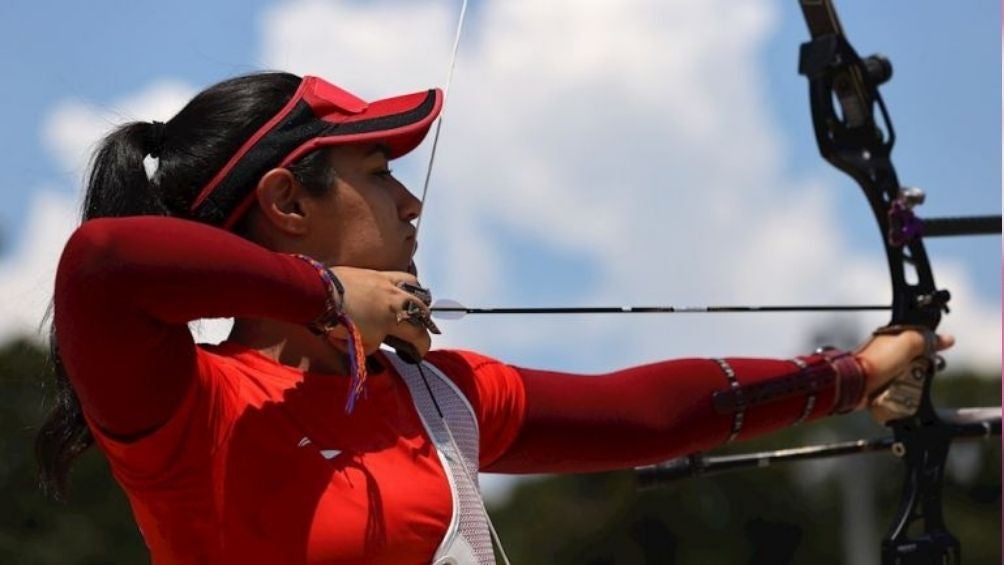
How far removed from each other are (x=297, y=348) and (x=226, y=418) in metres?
0.20

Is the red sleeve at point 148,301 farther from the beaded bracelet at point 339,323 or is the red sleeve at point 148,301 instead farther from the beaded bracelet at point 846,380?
the beaded bracelet at point 846,380

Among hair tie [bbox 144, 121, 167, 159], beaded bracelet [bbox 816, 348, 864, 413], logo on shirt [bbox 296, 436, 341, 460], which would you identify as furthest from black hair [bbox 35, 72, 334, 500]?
beaded bracelet [bbox 816, 348, 864, 413]

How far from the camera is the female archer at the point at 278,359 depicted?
216cm

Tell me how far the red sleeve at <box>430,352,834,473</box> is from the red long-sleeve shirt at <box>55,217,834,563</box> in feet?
0.30

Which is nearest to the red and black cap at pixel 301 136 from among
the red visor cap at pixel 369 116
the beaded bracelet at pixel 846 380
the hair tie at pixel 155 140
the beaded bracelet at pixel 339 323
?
the red visor cap at pixel 369 116

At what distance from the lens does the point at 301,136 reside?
248 cm

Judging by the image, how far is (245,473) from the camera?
2291mm

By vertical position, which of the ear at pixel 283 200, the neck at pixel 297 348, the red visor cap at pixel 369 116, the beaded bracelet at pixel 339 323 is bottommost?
the neck at pixel 297 348

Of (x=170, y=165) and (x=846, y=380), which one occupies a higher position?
(x=170, y=165)

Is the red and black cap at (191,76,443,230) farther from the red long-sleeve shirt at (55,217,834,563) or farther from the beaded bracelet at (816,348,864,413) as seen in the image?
the beaded bracelet at (816,348,864,413)

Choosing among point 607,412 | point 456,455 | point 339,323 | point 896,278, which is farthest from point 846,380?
point 339,323

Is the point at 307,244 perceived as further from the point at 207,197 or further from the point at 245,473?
the point at 245,473

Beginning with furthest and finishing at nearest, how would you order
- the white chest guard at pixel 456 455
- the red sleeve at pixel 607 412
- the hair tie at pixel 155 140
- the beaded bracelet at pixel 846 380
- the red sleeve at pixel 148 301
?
the beaded bracelet at pixel 846 380 < the red sleeve at pixel 607 412 < the hair tie at pixel 155 140 < the white chest guard at pixel 456 455 < the red sleeve at pixel 148 301

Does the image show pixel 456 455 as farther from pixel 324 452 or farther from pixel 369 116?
pixel 369 116
